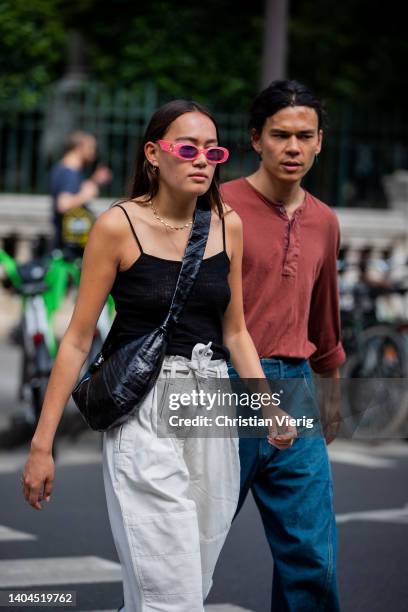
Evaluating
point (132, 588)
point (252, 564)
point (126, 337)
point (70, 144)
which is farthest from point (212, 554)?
point (70, 144)

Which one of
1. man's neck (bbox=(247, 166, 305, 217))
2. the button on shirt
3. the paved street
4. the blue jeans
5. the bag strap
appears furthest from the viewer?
the paved street

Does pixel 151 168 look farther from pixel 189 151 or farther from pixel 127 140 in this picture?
pixel 127 140

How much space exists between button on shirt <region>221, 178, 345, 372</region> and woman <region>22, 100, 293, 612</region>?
1.24 feet

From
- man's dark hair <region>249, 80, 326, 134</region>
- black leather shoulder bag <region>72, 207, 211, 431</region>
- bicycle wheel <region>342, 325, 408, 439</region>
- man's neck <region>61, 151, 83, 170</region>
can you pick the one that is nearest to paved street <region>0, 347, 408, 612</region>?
bicycle wheel <region>342, 325, 408, 439</region>

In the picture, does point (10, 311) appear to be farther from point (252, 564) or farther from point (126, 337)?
point (126, 337)

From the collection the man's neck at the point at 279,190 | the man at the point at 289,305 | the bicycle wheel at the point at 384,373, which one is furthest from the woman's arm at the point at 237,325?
the bicycle wheel at the point at 384,373

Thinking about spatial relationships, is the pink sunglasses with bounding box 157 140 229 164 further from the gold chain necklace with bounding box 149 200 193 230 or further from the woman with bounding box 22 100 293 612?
the gold chain necklace with bounding box 149 200 193 230

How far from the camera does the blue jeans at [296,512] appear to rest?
4.31m

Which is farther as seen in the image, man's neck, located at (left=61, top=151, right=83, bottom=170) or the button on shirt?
man's neck, located at (left=61, top=151, right=83, bottom=170)

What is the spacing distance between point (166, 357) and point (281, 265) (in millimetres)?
731

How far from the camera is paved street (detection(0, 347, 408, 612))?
5758 mm

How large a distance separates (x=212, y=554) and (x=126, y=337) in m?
0.62

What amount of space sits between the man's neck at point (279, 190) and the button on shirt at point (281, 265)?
0.02 metres

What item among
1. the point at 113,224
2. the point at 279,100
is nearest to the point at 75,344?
the point at 113,224
